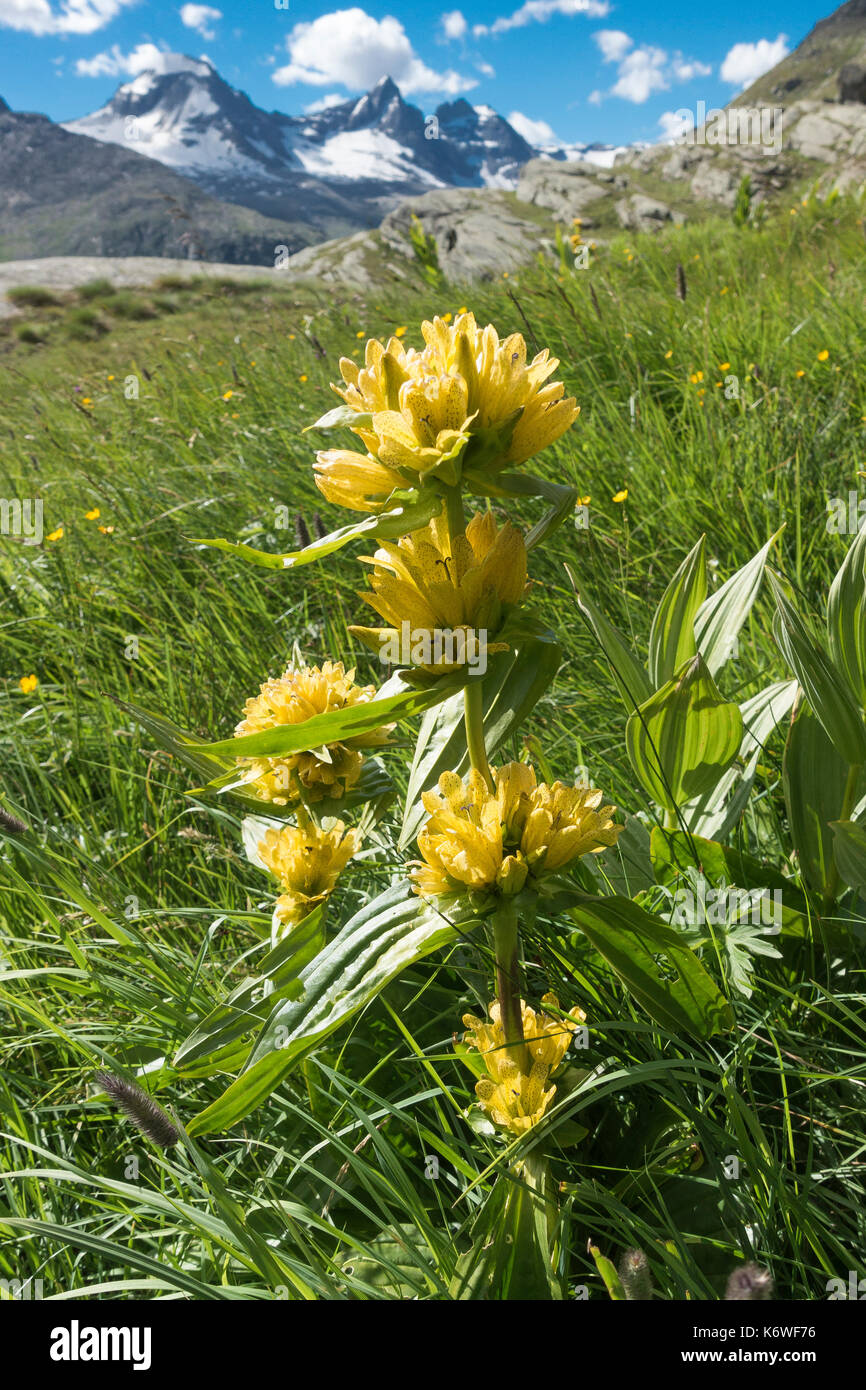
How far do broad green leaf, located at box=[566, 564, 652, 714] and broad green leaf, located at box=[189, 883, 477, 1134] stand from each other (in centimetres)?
49

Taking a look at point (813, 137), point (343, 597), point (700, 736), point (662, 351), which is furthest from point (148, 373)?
point (813, 137)

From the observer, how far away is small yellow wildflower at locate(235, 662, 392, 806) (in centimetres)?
105

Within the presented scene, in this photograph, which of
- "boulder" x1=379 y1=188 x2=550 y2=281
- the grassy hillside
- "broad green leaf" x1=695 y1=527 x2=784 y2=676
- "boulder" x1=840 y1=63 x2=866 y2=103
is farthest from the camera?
"boulder" x1=840 y1=63 x2=866 y2=103

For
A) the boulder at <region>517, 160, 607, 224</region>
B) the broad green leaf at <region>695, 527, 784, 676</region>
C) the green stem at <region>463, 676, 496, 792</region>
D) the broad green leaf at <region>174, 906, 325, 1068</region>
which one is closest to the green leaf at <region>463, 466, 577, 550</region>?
the green stem at <region>463, 676, 496, 792</region>

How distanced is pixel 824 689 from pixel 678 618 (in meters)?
0.26

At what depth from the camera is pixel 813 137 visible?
29.6 m

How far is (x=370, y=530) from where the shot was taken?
2.52 ft

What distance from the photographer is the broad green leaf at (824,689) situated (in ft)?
3.48

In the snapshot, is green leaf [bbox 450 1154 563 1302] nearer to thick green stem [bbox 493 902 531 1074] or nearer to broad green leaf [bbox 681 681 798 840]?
thick green stem [bbox 493 902 531 1074]

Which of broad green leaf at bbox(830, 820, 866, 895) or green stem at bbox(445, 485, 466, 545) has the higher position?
green stem at bbox(445, 485, 466, 545)

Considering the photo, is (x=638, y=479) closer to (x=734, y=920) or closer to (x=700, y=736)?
(x=700, y=736)

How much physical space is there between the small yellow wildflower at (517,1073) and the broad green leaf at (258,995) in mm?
194

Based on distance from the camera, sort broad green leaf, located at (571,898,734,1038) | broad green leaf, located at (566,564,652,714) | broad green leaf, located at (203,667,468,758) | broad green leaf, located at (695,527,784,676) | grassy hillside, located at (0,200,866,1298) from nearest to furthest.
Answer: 1. broad green leaf, located at (203,667,468,758)
2. broad green leaf, located at (571,898,734,1038)
3. grassy hillside, located at (0,200,866,1298)
4. broad green leaf, located at (566,564,652,714)
5. broad green leaf, located at (695,527,784,676)

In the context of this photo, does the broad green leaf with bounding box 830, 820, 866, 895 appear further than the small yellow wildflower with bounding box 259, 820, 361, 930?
No
